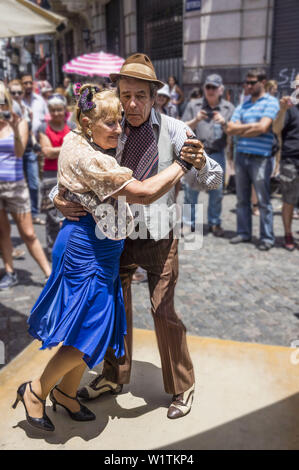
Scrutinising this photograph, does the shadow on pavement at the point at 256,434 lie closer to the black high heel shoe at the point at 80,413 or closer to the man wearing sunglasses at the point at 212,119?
the black high heel shoe at the point at 80,413

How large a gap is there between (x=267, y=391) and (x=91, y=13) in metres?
17.9

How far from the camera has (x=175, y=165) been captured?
2.22 m

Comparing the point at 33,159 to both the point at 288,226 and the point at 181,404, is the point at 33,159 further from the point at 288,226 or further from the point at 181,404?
the point at 181,404

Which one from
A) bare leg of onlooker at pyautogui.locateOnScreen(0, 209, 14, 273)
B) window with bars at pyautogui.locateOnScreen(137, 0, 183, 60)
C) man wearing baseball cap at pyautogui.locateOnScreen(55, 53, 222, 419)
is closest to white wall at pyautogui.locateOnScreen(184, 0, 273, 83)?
window with bars at pyautogui.locateOnScreen(137, 0, 183, 60)

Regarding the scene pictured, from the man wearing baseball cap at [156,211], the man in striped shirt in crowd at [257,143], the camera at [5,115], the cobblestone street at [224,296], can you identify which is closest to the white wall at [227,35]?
the man in striped shirt in crowd at [257,143]

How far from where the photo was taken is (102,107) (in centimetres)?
218

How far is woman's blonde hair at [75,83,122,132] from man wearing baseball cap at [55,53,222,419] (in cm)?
18

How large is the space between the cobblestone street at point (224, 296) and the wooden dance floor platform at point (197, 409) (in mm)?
542

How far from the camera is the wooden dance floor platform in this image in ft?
7.97

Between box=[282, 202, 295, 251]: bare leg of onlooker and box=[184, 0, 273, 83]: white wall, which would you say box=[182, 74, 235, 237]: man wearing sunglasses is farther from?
box=[184, 0, 273, 83]: white wall

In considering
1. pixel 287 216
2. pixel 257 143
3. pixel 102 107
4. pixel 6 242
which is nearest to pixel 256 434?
pixel 102 107

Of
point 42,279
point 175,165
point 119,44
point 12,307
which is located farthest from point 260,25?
point 175,165

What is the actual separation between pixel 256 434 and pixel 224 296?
7.55 ft

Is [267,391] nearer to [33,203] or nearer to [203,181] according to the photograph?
[203,181]
